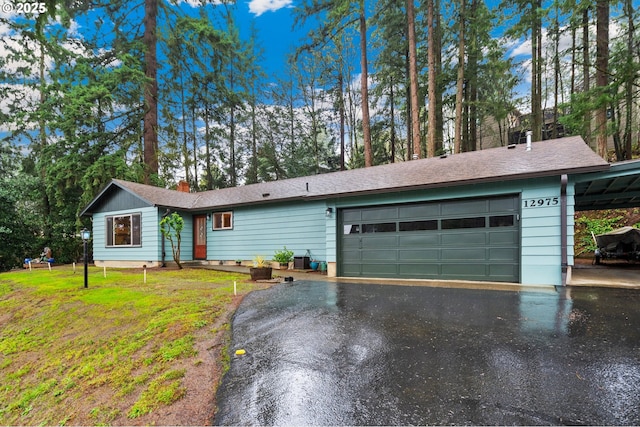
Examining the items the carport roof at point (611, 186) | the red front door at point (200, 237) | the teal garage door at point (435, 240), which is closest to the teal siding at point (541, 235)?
the teal garage door at point (435, 240)

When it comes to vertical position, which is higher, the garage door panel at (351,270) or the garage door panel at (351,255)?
the garage door panel at (351,255)

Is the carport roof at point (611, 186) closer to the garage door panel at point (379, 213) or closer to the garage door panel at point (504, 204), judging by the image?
the garage door panel at point (504, 204)

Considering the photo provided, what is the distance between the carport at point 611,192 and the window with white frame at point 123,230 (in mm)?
14678

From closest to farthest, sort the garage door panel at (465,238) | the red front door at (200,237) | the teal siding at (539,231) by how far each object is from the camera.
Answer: the teal siding at (539,231) → the garage door panel at (465,238) → the red front door at (200,237)

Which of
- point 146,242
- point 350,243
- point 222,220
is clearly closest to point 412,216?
point 350,243

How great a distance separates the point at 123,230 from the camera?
513 inches

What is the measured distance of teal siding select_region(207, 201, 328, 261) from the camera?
10.6 m

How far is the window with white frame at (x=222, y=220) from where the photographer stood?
12.6 m

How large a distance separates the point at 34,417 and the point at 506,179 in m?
8.81

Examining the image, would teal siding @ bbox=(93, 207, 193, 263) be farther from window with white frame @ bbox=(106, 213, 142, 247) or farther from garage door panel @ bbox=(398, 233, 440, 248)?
garage door panel @ bbox=(398, 233, 440, 248)

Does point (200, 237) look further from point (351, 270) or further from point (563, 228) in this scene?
point (563, 228)

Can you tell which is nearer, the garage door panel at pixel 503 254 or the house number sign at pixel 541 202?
the house number sign at pixel 541 202

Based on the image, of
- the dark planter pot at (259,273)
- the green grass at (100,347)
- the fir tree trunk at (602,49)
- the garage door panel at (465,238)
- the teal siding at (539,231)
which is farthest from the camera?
the fir tree trunk at (602,49)

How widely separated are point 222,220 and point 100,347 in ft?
29.0
